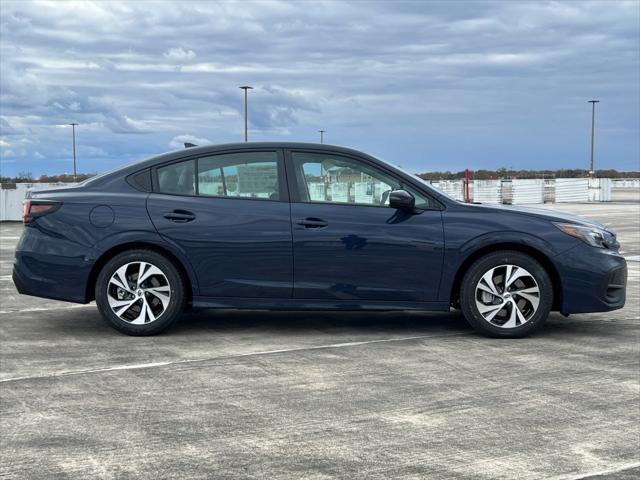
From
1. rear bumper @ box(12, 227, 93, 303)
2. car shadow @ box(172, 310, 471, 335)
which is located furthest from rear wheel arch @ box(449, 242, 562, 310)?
rear bumper @ box(12, 227, 93, 303)

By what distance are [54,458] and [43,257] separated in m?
3.45

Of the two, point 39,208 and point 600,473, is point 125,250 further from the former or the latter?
point 600,473

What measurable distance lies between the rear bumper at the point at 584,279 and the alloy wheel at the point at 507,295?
262 millimetres

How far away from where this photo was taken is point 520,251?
23.9ft

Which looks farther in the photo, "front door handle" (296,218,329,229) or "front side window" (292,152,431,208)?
"front side window" (292,152,431,208)

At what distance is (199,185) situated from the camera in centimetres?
731

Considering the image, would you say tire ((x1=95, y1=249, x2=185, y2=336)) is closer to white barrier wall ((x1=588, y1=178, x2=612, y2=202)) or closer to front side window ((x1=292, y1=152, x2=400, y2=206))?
front side window ((x1=292, y1=152, x2=400, y2=206))

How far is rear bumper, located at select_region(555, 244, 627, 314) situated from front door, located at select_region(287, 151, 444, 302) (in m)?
1.05

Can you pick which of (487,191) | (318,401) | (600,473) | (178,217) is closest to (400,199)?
(178,217)

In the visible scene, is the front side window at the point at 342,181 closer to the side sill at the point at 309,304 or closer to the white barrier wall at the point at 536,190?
the side sill at the point at 309,304

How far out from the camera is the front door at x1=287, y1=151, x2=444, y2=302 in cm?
708

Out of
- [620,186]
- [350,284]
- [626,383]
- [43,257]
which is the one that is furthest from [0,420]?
[620,186]

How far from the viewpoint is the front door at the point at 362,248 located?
23.2 ft

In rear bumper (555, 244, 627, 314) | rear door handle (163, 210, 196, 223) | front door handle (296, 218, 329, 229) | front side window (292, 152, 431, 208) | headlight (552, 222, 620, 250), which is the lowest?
rear bumper (555, 244, 627, 314)
